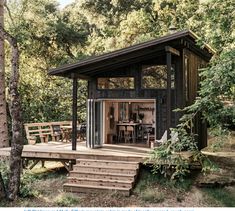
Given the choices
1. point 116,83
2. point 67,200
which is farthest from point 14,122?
point 116,83

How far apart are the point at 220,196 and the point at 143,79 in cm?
471

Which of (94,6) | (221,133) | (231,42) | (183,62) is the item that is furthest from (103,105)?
(94,6)

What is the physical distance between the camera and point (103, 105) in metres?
13.3

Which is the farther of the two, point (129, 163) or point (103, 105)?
point (103, 105)

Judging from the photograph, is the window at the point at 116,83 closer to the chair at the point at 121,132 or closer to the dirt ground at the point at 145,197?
the chair at the point at 121,132

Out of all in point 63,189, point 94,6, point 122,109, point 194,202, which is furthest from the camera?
point 94,6

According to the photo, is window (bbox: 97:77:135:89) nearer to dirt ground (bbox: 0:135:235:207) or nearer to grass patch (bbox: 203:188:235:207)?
dirt ground (bbox: 0:135:235:207)

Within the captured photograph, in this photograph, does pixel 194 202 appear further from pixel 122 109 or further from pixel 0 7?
pixel 0 7

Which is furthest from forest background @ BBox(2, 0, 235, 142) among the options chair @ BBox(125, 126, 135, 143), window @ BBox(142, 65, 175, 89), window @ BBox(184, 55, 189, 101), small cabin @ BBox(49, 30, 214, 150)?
window @ BBox(142, 65, 175, 89)

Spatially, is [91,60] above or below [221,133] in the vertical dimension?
above

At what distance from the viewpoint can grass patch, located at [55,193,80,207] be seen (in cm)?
861

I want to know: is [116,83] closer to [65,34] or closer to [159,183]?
[159,183]

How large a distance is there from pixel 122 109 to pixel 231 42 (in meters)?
6.49

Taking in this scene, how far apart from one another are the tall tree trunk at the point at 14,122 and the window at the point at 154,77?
17.7 ft
